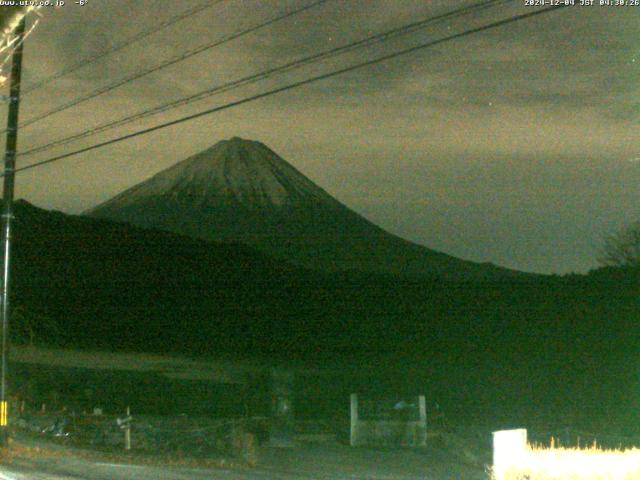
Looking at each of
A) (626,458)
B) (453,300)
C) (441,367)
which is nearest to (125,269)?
(453,300)

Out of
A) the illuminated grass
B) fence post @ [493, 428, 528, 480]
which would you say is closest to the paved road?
fence post @ [493, 428, 528, 480]

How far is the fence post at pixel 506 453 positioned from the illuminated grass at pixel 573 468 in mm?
51

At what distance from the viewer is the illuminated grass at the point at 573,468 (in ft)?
36.8

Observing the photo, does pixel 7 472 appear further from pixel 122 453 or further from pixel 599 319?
pixel 599 319

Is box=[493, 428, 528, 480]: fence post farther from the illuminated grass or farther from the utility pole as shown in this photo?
the utility pole

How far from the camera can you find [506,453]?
12727 mm

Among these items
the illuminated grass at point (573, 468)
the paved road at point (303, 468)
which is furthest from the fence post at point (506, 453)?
the paved road at point (303, 468)

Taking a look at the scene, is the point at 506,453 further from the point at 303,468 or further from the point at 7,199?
the point at 7,199

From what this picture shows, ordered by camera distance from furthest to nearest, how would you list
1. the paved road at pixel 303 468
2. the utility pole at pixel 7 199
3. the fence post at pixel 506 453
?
the utility pole at pixel 7 199, the paved road at pixel 303 468, the fence post at pixel 506 453

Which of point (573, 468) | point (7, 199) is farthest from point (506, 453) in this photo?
point (7, 199)

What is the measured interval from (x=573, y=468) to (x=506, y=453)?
51.6 inches

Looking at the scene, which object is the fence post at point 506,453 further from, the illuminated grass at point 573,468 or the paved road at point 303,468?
the paved road at point 303,468

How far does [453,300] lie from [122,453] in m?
72.9

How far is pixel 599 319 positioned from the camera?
2562 inches
